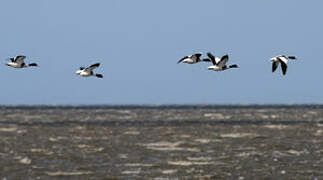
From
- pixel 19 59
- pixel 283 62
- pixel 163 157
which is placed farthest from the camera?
pixel 163 157

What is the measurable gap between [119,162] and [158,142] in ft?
71.7

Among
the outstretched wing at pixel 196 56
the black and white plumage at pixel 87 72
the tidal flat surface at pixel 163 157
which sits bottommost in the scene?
the tidal flat surface at pixel 163 157

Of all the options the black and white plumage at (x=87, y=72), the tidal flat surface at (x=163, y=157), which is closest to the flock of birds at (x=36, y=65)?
the black and white plumage at (x=87, y=72)

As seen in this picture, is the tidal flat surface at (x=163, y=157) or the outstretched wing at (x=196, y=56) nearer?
the outstretched wing at (x=196, y=56)

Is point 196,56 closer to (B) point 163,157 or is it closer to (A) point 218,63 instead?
(A) point 218,63

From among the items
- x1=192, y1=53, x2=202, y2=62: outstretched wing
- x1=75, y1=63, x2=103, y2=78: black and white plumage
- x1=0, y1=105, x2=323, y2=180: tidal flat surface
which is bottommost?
x1=0, y1=105, x2=323, y2=180: tidal flat surface

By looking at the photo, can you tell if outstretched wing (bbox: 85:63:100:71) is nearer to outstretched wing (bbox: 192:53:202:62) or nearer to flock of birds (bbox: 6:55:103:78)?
flock of birds (bbox: 6:55:103:78)

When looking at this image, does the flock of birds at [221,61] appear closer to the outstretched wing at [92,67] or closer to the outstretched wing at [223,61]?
the outstretched wing at [223,61]

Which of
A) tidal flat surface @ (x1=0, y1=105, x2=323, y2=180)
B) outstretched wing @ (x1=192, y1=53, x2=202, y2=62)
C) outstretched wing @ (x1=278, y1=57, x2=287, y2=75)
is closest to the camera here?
outstretched wing @ (x1=278, y1=57, x2=287, y2=75)

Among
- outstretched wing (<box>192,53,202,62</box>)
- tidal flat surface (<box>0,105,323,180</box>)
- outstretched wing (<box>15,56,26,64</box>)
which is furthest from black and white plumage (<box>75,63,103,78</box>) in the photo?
tidal flat surface (<box>0,105,323,180</box>)

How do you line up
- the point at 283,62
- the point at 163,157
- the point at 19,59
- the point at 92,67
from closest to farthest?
the point at 283,62
the point at 92,67
the point at 19,59
the point at 163,157

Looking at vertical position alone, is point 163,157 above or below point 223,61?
below

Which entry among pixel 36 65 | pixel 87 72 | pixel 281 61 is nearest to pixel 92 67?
pixel 87 72

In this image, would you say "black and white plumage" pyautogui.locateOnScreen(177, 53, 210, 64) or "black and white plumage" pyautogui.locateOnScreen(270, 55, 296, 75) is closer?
"black and white plumage" pyautogui.locateOnScreen(270, 55, 296, 75)
